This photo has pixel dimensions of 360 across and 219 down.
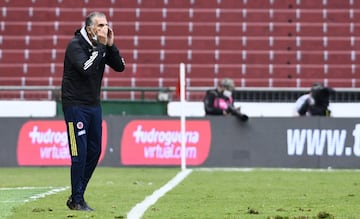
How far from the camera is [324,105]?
19.5m

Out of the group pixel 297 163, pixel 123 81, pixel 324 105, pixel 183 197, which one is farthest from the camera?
pixel 123 81

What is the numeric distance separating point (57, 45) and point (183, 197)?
56.0 ft

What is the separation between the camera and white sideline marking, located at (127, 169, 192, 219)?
810 centimetres

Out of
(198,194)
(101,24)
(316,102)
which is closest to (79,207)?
(101,24)

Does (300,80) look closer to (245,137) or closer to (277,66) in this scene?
(277,66)

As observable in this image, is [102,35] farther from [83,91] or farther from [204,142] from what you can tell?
[204,142]

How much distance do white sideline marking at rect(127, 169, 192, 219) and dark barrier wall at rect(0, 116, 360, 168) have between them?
3.06 meters

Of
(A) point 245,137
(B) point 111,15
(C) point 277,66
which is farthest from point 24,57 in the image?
(A) point 245,137

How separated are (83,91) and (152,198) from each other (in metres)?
1.83

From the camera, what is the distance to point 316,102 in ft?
64.0

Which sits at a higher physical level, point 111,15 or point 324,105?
point 111,15

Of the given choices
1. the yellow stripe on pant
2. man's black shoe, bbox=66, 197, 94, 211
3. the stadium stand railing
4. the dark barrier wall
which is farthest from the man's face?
the stadium stand railing

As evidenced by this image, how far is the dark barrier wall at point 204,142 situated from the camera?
1812 cm

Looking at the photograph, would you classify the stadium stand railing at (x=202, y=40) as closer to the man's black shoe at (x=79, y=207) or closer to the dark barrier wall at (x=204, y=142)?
the dark barrier wall at (x=204, y=142)
